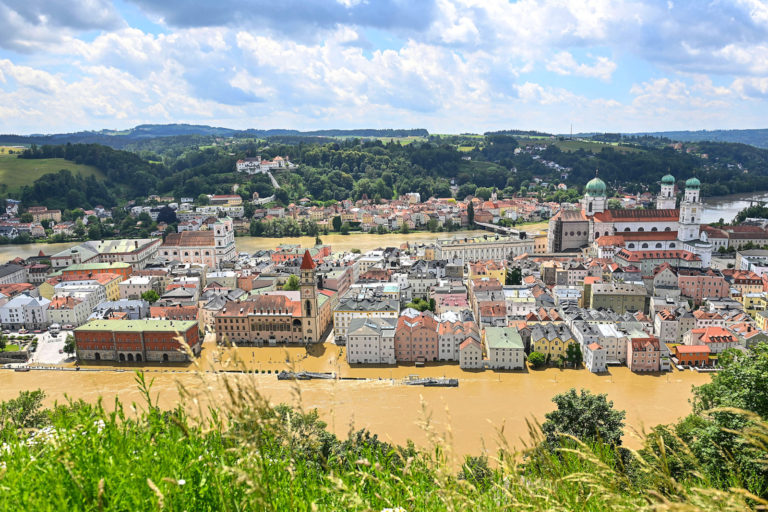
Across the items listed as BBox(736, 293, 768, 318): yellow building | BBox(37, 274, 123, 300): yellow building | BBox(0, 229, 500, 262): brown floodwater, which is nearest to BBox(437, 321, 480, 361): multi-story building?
BBox(736, 293, 768, 318): yellow building

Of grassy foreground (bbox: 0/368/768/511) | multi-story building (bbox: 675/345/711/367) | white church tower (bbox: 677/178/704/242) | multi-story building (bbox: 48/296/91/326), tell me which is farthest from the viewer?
white church tower (bbox: 677/178/704/242)

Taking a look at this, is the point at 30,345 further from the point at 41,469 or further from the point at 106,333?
the point at 41,469

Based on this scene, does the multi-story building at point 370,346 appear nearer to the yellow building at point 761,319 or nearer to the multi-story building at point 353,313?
the multi-story building at point 353,313

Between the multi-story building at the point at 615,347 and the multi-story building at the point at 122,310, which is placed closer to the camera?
the multi-story building at the point at 615,347

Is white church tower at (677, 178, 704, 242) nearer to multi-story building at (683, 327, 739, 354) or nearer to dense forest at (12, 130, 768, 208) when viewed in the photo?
multi-story building at (683, 327, 739, 354)

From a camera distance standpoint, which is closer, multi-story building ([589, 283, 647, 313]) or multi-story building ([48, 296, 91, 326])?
multi-story building ([589, 283, 647, 313])

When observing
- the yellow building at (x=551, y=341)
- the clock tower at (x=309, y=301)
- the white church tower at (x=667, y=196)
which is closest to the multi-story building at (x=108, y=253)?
the clock tower at (x=309, y=301)

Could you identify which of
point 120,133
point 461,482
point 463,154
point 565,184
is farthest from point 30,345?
point 120,133
